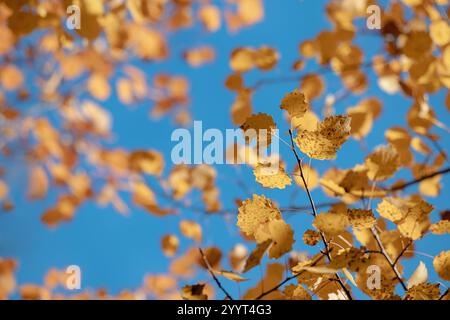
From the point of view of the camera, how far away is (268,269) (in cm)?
116

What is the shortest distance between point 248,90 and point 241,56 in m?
0.13

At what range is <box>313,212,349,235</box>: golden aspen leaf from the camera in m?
0.73

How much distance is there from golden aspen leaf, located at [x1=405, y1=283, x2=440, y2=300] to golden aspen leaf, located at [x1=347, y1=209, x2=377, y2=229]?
0.15 meters

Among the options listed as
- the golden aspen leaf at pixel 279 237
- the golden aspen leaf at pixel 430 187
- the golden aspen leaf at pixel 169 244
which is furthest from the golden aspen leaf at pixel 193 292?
the golden aspen leaf at pixel 430 187

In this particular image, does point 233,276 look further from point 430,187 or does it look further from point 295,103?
point 430,187

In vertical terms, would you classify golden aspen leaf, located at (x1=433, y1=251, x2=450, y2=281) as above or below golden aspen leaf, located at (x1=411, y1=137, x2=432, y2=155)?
below

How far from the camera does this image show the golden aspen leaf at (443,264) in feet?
2.61

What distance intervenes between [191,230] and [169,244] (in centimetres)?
21

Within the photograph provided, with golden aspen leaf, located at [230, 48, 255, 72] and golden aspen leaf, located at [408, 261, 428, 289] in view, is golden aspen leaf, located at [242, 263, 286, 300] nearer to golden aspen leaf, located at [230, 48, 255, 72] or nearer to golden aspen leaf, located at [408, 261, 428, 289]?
golden aspen leaf, located at [408, 261, 428, 289]

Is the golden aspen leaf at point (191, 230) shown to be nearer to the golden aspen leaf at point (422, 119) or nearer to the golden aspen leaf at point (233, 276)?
the golden aspen leaf at point (233, 276)

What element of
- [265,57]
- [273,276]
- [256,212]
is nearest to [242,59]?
[265,57]

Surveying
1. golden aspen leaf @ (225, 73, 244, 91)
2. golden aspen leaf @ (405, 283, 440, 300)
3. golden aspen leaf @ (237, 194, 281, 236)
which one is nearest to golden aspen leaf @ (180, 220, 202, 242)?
golden aspen leaf @ (225, 73, 244, 91)

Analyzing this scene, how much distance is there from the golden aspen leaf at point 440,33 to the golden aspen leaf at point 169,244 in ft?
3.68
